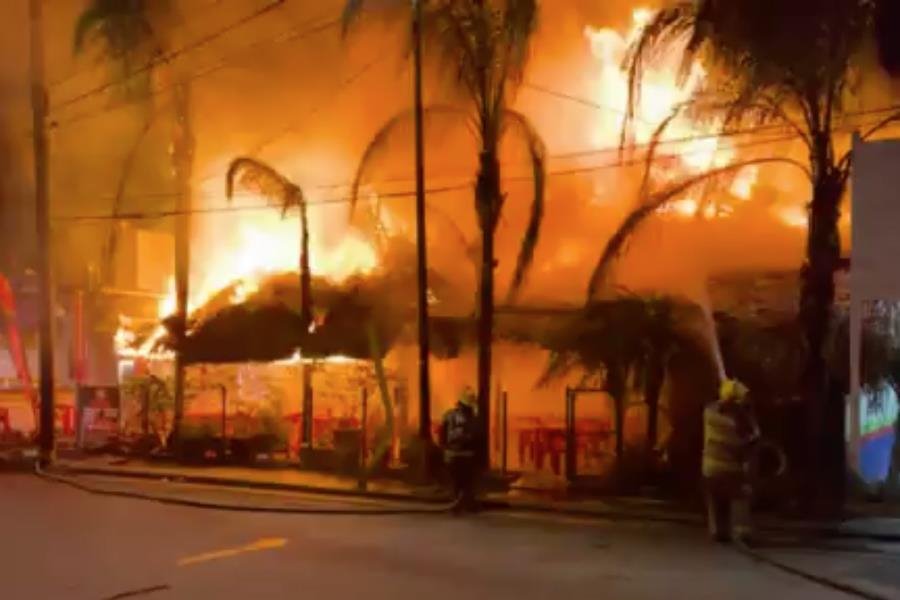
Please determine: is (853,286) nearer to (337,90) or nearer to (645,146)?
(645,146)

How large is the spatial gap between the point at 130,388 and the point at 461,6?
10.3 metres

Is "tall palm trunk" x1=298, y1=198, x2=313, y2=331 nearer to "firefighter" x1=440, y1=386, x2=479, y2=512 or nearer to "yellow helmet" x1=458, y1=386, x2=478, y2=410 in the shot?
"yellow helmet" x1=458, y1=386, x2=478, y2=410

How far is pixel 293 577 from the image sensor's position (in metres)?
9.34

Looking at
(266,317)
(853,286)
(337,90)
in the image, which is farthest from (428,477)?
(337,90)

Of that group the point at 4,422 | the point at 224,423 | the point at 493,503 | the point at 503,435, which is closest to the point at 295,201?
the point at 224,423

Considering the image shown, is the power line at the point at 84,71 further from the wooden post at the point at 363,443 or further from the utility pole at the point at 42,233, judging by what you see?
the wooden post at the point at 363,443

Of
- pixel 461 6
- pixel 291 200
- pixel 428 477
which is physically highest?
pixel 461 6

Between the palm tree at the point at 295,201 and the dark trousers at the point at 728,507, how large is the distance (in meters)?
9.27

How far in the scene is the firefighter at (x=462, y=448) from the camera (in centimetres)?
1382

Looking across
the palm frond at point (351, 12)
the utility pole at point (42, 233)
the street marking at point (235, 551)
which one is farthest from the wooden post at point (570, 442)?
the utility pole at point (42, 233)

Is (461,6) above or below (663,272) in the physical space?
above

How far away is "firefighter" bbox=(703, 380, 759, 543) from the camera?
37.2ft

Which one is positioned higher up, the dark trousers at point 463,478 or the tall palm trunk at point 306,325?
the tall palm trunk at point 306,325

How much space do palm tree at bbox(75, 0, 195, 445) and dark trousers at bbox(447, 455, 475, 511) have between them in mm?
8947
